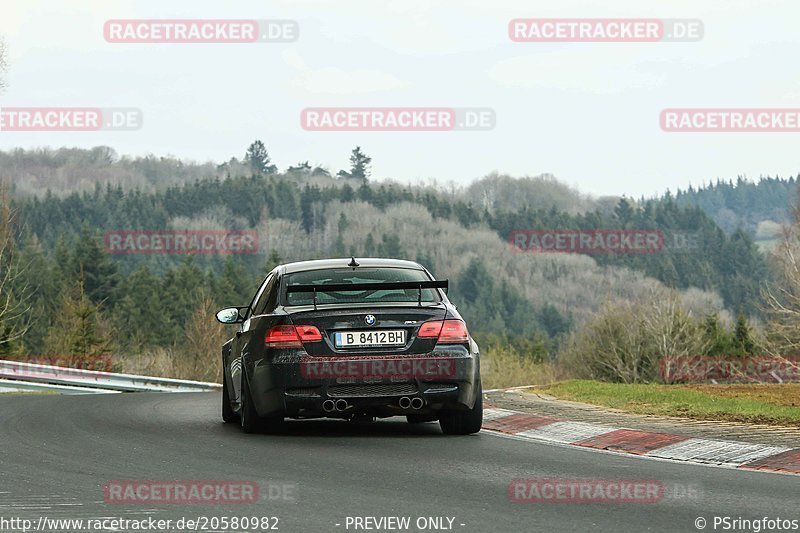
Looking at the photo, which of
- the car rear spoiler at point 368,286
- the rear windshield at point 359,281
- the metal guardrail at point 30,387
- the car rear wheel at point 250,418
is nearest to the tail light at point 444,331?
the car rear spoiler at point 368,286

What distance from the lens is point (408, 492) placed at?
7445mm

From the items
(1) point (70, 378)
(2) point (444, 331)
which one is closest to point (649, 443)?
(2) point (444, 331)

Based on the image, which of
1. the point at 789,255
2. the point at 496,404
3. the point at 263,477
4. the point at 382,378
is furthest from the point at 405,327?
the point at 789,255

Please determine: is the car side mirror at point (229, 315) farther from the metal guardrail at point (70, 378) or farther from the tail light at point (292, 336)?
the metal guardrail at point (70, 378)

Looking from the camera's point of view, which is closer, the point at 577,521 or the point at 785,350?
the point at 577,521

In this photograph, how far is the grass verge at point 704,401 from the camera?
11.7m

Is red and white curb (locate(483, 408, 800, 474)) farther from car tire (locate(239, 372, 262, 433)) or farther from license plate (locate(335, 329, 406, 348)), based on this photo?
car tire (locate(239, 372, 262, 433))

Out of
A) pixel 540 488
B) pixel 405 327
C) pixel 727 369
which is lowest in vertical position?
pixel 727 369

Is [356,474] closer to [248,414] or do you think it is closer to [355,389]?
[355,389]

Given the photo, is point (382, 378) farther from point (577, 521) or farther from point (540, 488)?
point (577, 521)

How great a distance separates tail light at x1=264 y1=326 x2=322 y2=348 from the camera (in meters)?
10.3

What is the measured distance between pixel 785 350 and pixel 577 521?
5106 centimetres

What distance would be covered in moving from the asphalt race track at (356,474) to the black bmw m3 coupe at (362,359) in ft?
1.12

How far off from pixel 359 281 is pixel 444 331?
3.90 ft
